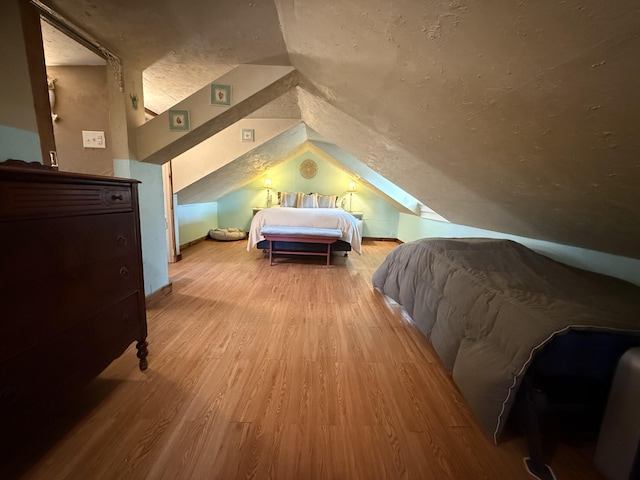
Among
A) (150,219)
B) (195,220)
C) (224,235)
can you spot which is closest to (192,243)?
(195,220)

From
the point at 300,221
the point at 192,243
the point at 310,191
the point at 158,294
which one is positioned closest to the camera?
the point at 158,294

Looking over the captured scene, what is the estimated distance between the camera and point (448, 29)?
80 cm

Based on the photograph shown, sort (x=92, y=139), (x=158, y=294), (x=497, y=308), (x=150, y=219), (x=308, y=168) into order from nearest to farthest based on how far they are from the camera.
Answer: (x=497, y=308), (x=92, y=139), (x=150, y=219), (x=158, y=294), (x=308, y=168)

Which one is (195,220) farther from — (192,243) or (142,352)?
(142,352)

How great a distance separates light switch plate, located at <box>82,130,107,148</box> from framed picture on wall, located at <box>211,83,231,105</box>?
90 centimetres

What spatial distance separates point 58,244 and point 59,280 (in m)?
0.13

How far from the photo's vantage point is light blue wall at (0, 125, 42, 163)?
3.62ft

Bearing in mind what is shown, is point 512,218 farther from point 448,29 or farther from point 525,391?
point 448,29

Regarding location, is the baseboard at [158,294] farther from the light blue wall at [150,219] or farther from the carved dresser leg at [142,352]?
the carved dresser leg at [142,352]

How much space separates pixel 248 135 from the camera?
3.49 m

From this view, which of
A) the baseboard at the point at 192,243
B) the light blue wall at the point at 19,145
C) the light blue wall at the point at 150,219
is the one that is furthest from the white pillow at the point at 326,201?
the light blue wall at the point at 19,145

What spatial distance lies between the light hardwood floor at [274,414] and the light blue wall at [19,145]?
119 centimetres

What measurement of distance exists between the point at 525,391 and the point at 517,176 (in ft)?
3.49

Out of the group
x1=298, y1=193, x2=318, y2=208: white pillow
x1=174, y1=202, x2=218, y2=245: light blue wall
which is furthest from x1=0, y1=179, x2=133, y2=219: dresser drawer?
x1=298, y1=193, x2=318, y2=208: white pillow
